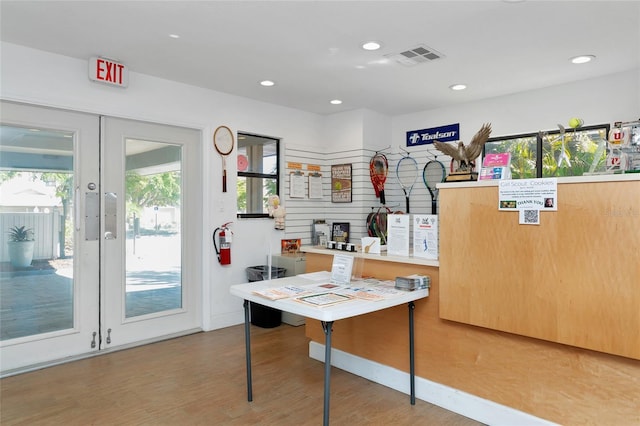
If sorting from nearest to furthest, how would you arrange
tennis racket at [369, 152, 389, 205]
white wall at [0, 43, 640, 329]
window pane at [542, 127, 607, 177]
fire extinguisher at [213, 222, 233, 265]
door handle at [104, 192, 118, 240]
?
white wall at [0, 43, 640, 329] → door handle at [104, 192, 118, 240] → window pane at [542, 127, 607, 177] → fire extinguisher at [213, 222, 233, 265] → tennis racket at [369, 152, 389, 205]

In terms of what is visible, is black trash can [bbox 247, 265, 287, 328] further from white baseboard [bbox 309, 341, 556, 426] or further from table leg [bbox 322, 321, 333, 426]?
table leg [bbox 322, 321, 333, 426]

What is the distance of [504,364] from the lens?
2.49m

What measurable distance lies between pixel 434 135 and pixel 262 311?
327 cm

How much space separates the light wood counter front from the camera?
6.64ft

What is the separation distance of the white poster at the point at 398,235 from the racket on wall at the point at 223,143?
238 centimetres

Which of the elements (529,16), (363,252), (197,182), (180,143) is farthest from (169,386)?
(529,16)

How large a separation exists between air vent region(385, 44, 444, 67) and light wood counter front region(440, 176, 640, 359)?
1.52 m

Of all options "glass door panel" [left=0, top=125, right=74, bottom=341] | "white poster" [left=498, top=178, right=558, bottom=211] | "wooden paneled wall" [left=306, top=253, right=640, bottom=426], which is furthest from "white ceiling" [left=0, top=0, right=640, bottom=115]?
Answer: "wooden paneled wall" [left=306, top=253, right=640, bottom=426]

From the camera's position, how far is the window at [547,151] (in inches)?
174

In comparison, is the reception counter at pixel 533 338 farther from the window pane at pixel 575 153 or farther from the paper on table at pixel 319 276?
the window pane at pixel 575 153

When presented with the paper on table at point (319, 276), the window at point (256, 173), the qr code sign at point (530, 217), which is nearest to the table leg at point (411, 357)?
the paper on table at point (319, 276)

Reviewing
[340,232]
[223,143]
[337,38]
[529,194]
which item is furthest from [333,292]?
[340,232]

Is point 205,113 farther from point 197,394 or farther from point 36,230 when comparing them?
point 197,394

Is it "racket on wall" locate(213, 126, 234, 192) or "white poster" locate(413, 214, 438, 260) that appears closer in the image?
"white poster" locate(413, 214, 438, 260)
